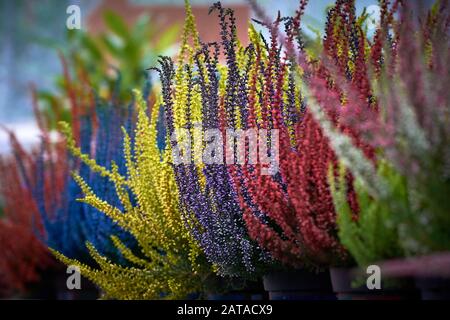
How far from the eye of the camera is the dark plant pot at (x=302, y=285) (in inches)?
30.8

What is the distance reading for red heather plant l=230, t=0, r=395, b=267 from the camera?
692 mm

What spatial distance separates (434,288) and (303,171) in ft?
0.59

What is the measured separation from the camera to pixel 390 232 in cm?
59

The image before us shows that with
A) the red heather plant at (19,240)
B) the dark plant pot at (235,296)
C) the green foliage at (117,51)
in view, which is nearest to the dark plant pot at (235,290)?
the dark plant pot at (235,296)

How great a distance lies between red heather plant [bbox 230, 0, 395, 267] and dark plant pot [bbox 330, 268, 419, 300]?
0.02 metres

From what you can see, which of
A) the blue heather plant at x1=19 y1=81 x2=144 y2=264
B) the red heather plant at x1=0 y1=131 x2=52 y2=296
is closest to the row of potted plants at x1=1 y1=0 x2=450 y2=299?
the blue heather plant at x1=19 y1=81 x2=144 y2=264

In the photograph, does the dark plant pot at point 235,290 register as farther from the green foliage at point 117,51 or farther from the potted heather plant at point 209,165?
the green foliage at point 117,51

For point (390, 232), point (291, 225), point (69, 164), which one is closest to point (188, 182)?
point (291, 225)

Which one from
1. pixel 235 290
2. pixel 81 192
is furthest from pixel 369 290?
pixel 81 192

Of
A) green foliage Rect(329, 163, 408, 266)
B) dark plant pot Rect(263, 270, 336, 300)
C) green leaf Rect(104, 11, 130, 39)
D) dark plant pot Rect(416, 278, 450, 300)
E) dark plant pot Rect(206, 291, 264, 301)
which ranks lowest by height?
dark plant pot Rect(206, 291, 264, 301)

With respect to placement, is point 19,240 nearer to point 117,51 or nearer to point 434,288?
point 434,288

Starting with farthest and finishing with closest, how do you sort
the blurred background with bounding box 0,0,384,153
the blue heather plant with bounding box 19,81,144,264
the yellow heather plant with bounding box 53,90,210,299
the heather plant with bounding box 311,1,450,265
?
the blurred background with bounding box 0,0,384,153 < the blue heather plant with bounding box 19,81,144,264 < the yellow heather plant with bounding box 53,90,210,299 < the heather plant with bounding box 311,1,450,265

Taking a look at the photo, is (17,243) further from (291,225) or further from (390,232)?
(390,232)

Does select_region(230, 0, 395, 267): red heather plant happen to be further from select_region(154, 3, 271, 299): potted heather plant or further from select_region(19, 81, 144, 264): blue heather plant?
select_region(19, 81, 144, 264): blue heather plant
